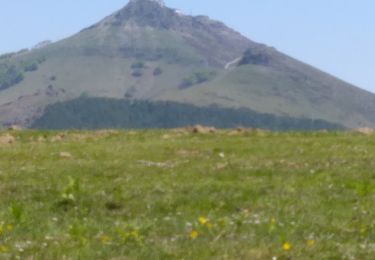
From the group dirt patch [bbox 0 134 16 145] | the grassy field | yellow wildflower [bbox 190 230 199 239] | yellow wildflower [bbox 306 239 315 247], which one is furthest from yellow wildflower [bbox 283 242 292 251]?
dirt patch [bbox 0 134 16 145]

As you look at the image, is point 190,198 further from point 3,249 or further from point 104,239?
point 3,249

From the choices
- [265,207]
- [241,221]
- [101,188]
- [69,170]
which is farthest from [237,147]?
[241,221]

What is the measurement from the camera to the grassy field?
1529 centimetres

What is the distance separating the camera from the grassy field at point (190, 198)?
15.3 m

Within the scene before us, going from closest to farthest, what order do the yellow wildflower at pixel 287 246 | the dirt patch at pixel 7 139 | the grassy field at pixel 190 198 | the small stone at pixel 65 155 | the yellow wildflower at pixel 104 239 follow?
1. the yellow wildflower at pixel 287 246
2. the grassy field at pixel 190 198
3. the yellow wildflower at pixel 104 239
4. the small stone at pixel 65 155
5. the dirt patch at pixel 7 139

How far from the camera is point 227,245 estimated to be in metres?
15.2

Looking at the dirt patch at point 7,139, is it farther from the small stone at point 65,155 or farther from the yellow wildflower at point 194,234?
the yellow wildflower at point 194,234

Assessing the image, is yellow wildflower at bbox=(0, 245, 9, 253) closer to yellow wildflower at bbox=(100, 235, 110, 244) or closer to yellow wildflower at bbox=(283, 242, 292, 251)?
yellow wildflower at bbox=(100, 235, 110, 244)

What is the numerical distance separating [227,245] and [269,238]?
Answer: 1166 millimetres

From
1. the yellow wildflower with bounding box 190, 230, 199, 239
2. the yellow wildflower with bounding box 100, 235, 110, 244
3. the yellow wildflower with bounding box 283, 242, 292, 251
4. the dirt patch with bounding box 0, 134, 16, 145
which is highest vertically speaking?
the yellow wildflower with bounding box 283, 242, 292, 251

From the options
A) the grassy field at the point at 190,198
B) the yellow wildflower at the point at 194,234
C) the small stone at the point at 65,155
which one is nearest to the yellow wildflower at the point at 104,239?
the grassy field at the point at 190,198

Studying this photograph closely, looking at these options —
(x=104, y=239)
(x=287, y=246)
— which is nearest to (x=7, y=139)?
(x=104, y=239)

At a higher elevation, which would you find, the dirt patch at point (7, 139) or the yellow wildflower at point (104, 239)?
the yellow wildflower at point (104, 239)

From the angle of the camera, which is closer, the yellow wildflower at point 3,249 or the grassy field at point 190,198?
the yellow wildflower at point 3,249
